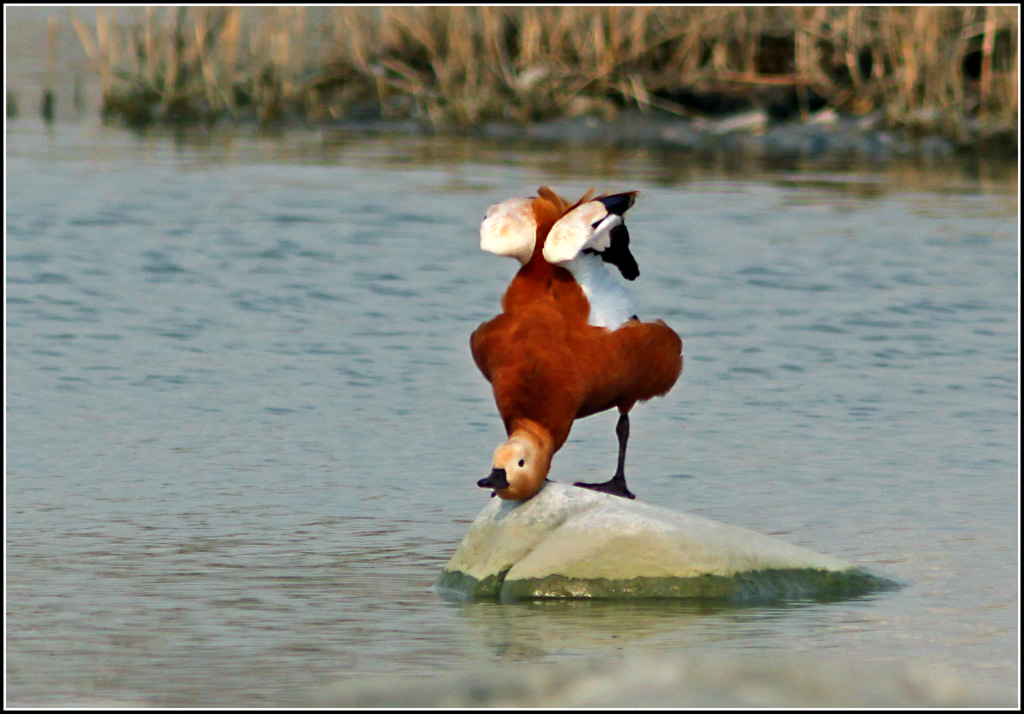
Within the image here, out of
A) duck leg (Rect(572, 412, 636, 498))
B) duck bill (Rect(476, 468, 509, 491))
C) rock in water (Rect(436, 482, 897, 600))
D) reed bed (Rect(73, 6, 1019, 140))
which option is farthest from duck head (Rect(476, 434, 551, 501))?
reed bed (Rect(73, 6, 1019, 140))

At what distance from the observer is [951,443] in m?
8.43

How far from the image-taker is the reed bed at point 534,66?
23.0 metres

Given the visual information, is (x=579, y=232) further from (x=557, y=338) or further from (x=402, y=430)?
(x=402, y=430)

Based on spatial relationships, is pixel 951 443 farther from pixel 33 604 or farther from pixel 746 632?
pixel 33 604

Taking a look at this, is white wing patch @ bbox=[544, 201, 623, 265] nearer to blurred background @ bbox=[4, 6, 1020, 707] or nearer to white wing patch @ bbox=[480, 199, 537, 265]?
white wing patch @ bbox=[480, 199, 537, 265]

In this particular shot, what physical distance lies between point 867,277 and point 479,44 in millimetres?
11795

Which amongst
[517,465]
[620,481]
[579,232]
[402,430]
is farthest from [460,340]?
[517,465]

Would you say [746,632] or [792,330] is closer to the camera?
[746,632]

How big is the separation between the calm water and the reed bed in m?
6.10

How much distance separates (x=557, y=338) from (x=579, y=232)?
0.37 metres

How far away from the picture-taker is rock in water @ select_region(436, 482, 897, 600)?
6020mm

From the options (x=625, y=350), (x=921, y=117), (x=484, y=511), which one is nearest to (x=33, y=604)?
(x=484, y=511)

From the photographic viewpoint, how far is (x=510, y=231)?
6066 millimetres

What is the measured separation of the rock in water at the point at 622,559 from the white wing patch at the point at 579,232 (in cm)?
79
